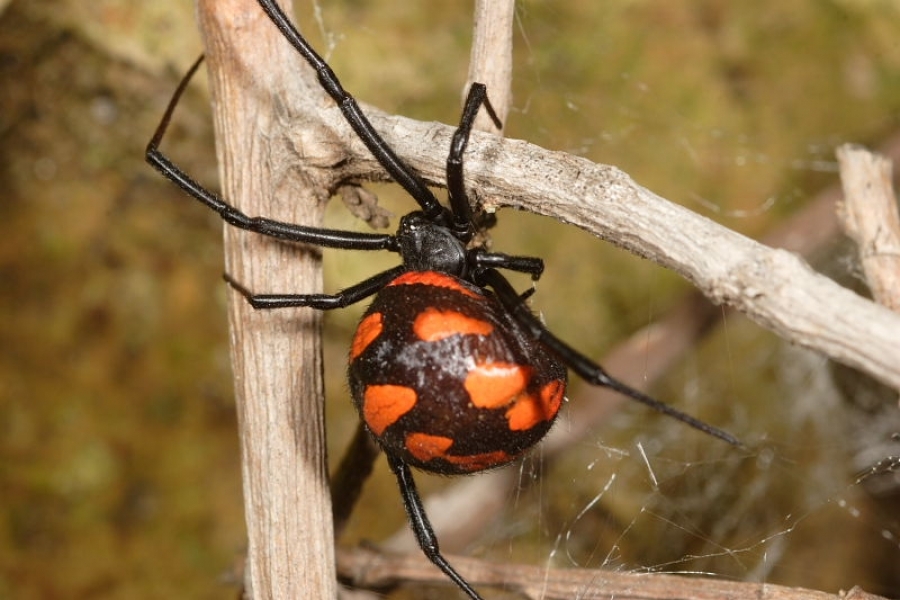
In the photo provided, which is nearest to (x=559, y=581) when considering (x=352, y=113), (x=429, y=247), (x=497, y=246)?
(x=429, y=247)

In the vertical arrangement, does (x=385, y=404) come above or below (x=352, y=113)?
below

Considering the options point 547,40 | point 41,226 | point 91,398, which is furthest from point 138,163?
point 547,40

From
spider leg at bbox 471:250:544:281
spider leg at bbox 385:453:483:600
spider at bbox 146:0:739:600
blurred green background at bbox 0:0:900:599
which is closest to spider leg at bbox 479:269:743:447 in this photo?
spider at bbox 146:0:739:600

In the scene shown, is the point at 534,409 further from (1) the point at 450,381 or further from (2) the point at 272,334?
(2) the point at 272,334

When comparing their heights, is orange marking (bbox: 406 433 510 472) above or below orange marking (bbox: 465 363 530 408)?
below

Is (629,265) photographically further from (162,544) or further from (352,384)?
(162,544)

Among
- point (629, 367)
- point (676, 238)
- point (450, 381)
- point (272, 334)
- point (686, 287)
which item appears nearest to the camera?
point (676, 238)

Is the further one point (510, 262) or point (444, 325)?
point (510, 262)

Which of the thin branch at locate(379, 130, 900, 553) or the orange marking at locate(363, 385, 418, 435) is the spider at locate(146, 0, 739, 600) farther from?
the thin branch at locate(379, 130, 900, 553)
